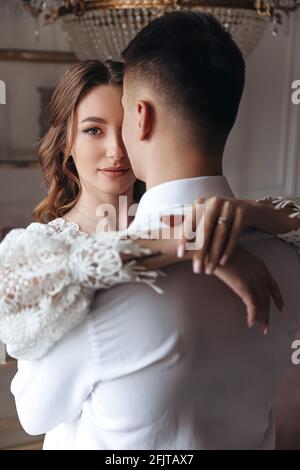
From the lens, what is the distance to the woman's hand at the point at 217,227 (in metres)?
0.62

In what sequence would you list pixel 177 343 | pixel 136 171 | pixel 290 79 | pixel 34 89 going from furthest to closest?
pixel 290 79
pixel 34 89
pixel 136 171
pixel 177 343

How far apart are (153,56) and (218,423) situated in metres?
0.43

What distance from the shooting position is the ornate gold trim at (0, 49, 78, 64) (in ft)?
6.58

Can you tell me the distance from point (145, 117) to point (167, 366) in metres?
0.28

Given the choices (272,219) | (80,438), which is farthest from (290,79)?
(80,438)

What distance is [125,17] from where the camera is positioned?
136 cm

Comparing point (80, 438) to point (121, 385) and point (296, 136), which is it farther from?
point (296, 136)

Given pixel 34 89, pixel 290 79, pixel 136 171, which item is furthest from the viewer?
pixel 290 79

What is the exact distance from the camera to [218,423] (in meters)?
0.70

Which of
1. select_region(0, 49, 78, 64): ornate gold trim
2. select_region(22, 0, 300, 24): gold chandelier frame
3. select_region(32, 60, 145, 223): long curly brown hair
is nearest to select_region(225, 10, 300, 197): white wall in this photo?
select_region(0, 49, 78, 64): ornate gold trim

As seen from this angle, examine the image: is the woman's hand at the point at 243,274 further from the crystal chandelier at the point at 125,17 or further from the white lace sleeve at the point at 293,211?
the crystal chandelier at the point at 125,17

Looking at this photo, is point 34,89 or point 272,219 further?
point 34,89

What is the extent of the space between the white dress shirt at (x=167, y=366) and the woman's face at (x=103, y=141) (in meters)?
0.48

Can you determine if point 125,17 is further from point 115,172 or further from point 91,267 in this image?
point 91,267
